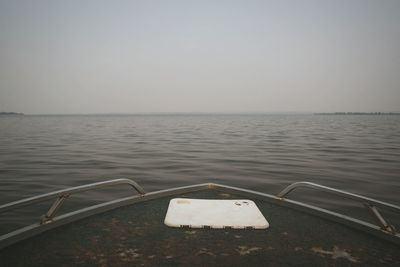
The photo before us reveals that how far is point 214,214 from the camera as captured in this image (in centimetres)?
347

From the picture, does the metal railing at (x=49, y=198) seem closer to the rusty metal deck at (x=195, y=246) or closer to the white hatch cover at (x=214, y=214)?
the rusty metal deck at (x=195, y=246)

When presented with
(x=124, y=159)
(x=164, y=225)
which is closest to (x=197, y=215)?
(x=164, y=225)

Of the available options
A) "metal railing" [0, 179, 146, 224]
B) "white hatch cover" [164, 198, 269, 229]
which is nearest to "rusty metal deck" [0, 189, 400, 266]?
"white hatch cover" [164, 198, 269, 229]

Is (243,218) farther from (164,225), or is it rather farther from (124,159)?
(124,159)

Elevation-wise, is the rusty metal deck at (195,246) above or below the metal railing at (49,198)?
below

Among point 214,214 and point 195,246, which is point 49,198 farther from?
point 214,214

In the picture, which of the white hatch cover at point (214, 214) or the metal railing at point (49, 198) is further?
the white hatch cover at point (214, 214)

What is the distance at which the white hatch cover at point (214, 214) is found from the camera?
3.17 m

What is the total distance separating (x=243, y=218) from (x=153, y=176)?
21.8ft

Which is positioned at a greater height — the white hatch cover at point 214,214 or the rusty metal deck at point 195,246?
the white hatch cover at point 214,214

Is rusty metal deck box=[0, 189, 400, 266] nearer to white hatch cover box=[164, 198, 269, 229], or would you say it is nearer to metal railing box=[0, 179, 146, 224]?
white hatch cover box=[164, 198, 269, 229]

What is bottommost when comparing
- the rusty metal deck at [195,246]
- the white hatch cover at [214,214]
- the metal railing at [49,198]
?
the rusty metal deck at [195,246]

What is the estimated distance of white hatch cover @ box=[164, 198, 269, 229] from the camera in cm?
317

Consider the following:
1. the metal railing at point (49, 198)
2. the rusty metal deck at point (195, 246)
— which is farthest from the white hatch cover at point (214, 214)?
the metal railing at point (49, 198)
